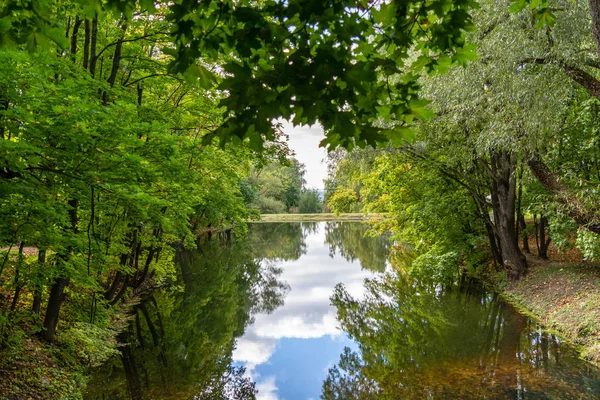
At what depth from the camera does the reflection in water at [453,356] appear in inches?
265

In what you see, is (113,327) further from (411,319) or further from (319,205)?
(319,205)

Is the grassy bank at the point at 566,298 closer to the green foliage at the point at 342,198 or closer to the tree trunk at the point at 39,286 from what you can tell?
the green foliage at the point at 342,198

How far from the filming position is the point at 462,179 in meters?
13.8

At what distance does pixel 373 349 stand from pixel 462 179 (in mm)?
7295

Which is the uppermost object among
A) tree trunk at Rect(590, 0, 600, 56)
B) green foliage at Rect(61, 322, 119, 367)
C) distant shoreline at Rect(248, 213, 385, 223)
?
tree trunk at Rect(590, 0, 600, 56)

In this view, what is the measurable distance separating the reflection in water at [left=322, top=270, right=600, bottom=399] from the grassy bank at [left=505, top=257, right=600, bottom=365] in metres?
0.36

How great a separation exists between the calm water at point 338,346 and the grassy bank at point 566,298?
16.1 inches

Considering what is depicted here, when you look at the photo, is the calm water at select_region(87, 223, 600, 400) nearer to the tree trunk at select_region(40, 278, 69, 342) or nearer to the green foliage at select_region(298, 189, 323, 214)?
the tree trunk at select_region(40, 278, 69, 342)

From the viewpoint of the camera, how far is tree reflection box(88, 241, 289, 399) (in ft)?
23.6

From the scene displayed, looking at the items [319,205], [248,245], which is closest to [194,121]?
[248,245]

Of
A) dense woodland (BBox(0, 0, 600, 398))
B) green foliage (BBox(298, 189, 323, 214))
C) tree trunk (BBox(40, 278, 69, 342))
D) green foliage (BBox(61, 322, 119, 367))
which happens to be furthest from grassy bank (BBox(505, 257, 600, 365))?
green foliage (BBox(298, 189, 323, 214))

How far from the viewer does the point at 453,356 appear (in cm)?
834

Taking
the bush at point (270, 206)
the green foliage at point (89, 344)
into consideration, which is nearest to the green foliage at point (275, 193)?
the bush at point (270, 206)

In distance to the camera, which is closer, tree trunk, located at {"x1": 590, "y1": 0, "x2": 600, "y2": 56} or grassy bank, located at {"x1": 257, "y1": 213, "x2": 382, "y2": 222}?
tree trunk, located at {"x1": 590, "y1": 0, "x2": 600, "y2": 56}
